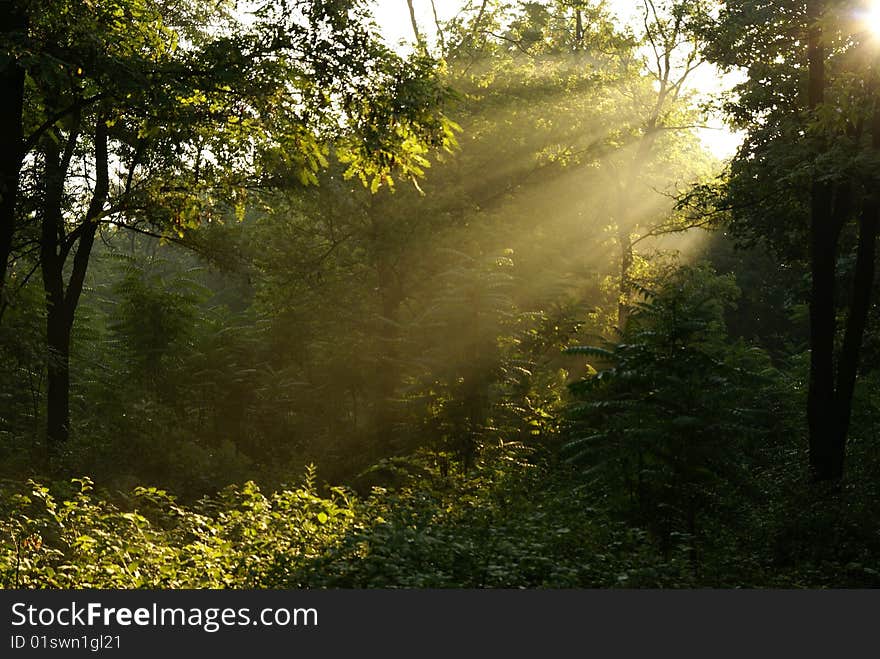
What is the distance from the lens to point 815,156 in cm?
1614

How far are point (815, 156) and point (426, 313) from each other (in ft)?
30.7

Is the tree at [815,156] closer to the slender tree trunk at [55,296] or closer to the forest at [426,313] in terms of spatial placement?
the forest at [426,313]

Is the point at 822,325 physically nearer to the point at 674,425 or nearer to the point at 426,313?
the point at 674,425

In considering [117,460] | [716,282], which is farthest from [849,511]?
[716,282]

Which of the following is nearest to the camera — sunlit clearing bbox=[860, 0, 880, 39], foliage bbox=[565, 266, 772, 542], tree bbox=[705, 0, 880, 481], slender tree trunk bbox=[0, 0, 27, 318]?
slender tree trunk bbox=[0, 0, 27, 318]

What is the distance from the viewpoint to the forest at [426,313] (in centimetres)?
1116

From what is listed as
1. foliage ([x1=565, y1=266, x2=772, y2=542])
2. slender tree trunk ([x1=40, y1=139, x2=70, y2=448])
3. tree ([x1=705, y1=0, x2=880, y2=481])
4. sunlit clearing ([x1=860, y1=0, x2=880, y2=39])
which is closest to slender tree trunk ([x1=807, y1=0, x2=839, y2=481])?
tree ([x1=705, y1=0, x2=880, y2=481])

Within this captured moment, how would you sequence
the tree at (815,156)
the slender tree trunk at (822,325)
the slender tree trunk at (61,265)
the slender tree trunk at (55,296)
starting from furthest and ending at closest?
1. the slender tree trunk at (61,265)
2. the slender tree trunk at (55,296)
3. the slender tree trunk at (822,325)
4. the tree at (815,156)

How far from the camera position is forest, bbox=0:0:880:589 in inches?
440

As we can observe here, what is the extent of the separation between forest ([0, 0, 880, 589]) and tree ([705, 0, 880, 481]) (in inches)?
2.9

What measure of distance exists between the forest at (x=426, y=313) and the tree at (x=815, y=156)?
0.07 m

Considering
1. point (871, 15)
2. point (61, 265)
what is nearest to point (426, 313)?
point (61, 265)

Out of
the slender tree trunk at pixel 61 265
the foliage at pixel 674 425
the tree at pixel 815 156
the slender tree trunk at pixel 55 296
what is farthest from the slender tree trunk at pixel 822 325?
the slender tree trunk at pixel 55 296

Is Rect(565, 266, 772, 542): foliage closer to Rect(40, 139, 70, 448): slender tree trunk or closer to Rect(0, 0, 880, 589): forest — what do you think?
Rect(0, 0, 880, 589): forest
